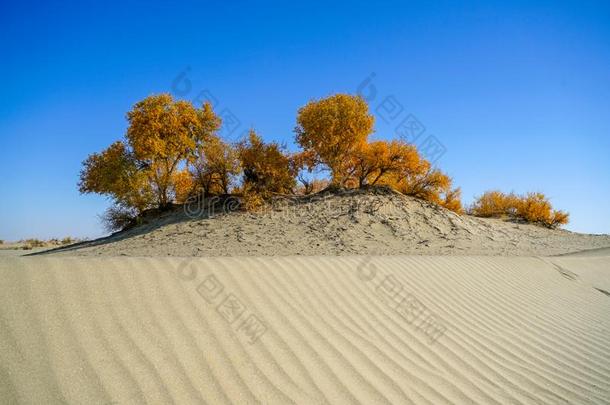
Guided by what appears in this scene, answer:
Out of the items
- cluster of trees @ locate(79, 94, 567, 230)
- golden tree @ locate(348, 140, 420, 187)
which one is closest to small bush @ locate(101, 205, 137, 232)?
cluster of trees @ locate(79, 94, 567, 230)

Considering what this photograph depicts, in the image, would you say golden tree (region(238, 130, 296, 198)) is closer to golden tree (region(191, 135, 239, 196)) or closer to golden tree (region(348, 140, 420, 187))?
golden tree (region(191, 135, 239, 196))

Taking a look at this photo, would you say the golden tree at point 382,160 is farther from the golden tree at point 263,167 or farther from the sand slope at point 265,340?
the sand slope at point 265,340

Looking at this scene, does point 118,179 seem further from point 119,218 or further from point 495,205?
point 495,205

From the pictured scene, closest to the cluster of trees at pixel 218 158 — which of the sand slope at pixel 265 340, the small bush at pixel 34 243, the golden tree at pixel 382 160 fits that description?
the golden tree at pixel 382 160

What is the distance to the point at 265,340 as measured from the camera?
3426mm

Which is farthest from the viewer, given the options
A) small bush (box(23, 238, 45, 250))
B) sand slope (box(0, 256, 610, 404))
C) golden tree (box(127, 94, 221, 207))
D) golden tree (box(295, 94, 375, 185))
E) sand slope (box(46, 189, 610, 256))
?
small bush (box(23, 238, 45, 250))

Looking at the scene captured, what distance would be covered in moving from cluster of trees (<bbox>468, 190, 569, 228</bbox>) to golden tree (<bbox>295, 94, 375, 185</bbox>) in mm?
11165

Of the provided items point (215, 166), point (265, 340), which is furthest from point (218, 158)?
point (265, 340)

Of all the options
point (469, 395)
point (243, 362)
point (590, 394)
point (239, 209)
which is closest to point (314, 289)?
point (243, 362)

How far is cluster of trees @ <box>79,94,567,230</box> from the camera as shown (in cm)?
1552

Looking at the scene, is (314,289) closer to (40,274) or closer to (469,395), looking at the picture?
(469,395)

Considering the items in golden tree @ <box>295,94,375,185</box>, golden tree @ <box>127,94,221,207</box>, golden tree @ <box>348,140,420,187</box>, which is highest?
golden tree @ <box>127,94,221,207</box>

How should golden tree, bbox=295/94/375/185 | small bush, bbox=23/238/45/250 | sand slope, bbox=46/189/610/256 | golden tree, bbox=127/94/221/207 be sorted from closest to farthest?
sand slope, bbox=46/189/610/256, golden tree, bbox=127/94/221/207, golden tree, bbox=295/94/375/185, small bush, bbox=23/238/45/250

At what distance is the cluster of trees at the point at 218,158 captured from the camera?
15.5 metres
